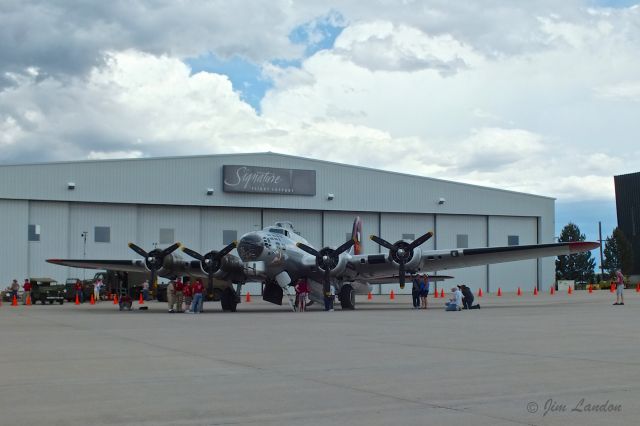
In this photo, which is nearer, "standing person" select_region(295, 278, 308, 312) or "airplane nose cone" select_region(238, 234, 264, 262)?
"airplane nose cone" select_region(238, 234, 264, 262)

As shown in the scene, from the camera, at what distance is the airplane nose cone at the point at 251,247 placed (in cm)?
3291

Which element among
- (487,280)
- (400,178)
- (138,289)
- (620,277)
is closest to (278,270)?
(620,277)

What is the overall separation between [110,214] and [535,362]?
1866 inches

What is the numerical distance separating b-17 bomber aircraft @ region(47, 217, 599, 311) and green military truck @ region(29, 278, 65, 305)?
980 centimetres

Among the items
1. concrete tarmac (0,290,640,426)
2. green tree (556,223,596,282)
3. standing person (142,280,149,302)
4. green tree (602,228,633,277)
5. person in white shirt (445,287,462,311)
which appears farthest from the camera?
green tree (556,223,596,282)

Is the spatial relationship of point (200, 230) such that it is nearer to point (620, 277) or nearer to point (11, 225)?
point (11, 225)

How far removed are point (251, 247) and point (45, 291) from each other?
777 inches

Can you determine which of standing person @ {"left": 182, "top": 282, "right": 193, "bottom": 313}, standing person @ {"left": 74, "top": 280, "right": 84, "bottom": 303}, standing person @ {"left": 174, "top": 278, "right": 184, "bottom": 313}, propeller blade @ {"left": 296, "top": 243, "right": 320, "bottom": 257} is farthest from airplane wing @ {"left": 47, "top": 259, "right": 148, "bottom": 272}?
standing person @ {"left": 74, "top": 280, "right": 84, "bottom": 303}

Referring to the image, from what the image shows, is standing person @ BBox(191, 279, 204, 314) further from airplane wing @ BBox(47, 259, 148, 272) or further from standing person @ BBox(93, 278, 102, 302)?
standing person @ BBox(93, 278, 102, 302)

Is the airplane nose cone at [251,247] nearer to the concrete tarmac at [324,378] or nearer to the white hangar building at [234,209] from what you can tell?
the concrete tarmac at [324,378]

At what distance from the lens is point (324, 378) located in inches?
422

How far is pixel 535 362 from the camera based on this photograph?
1224 centimetres

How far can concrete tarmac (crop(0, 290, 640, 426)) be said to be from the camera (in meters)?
8.02

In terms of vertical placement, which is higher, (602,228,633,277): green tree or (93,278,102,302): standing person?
(602,228,633,277): green tree
